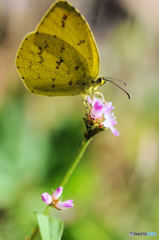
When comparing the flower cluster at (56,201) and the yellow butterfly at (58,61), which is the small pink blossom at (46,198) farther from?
the yellow butterfly at (58,61)

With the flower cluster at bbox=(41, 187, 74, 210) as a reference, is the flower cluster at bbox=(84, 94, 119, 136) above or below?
above

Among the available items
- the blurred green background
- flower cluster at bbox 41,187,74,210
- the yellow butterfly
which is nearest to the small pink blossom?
flower cluster at bbox 41,187,74,210

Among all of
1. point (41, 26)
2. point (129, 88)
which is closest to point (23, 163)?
point (41, 26)

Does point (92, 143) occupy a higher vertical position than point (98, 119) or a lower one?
lower

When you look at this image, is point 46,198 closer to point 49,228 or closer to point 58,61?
point 49,228

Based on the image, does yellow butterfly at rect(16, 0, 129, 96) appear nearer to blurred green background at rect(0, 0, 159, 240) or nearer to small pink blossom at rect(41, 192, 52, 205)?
small pink blossom at rect(41, 192, 52, 205)

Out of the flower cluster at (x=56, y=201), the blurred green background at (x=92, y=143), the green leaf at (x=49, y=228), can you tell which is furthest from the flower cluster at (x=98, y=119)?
the blurred green background at (x=92, y=143)

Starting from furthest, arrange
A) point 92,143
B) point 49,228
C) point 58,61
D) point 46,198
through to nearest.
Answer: point 92,143 < point 58,61 < point 46,198 < point 49,228

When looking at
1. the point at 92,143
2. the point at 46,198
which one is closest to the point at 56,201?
the point at 46,198
